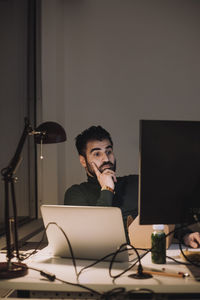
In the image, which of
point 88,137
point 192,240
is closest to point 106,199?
point 88,137

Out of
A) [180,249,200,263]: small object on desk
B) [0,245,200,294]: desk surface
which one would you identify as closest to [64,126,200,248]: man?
[180,249,200,263]: small object on desk

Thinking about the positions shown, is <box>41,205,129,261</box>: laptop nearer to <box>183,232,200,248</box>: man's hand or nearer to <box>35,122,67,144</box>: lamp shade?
<box>35,122,67,144</box>: lamp shade

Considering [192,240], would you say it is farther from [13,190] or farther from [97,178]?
[97,178]

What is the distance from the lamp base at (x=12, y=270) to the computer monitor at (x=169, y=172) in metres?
0.45

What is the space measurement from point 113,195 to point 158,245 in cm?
127

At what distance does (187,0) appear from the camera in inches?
167

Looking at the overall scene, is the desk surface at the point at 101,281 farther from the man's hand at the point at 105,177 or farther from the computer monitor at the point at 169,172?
the man's hand at the point at 105,177

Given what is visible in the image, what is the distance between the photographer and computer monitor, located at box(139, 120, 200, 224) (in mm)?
1361

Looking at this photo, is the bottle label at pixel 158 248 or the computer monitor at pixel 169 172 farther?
the bottle label at pixel 158 248

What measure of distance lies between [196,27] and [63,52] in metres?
1.38

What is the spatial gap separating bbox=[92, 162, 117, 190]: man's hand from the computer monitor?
136cm

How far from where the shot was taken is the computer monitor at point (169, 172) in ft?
4.47

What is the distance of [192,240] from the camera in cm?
183

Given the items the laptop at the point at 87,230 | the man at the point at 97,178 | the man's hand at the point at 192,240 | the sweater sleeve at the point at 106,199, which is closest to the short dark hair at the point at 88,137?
the man at the point at 97,178
